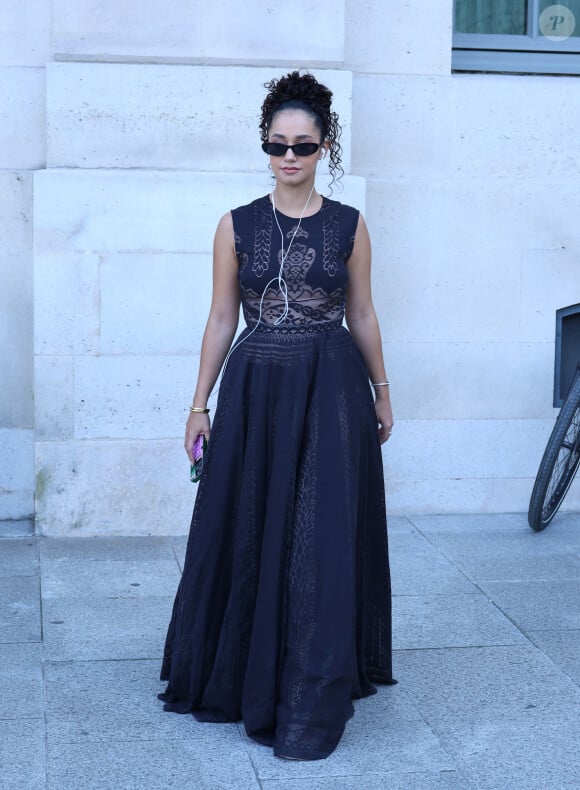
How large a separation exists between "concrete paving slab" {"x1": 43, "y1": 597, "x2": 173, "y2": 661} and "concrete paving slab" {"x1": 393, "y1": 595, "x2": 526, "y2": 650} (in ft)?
3.25

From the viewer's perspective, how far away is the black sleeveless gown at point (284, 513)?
392cm

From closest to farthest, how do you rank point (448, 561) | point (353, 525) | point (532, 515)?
point (353, 525)
point (448, 561)
point (532, 515)

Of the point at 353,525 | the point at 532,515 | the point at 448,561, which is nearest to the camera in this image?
the point at 353,525

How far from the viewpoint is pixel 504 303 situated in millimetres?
6930

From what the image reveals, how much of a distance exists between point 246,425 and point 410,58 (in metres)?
3.38

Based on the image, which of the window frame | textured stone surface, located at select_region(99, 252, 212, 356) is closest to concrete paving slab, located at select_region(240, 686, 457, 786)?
textured stone surface, located at select_region(99, 252, 212, 356)

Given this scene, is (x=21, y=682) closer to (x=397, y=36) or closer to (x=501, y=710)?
(x=501, y=710)

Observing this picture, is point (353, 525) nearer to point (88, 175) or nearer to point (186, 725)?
point (186, 725)

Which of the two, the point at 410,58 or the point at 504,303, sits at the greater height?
the point at 410,58

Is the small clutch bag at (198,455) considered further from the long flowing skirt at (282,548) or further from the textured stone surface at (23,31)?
the textured stone surface at (23,31)

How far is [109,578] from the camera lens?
226 inches

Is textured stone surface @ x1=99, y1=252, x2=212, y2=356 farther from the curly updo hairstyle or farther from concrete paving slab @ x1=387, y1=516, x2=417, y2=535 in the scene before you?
the curly updo hairstyle

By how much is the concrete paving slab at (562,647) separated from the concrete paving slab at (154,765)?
1.39m

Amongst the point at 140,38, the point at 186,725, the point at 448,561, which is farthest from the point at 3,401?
the point at 186,725
